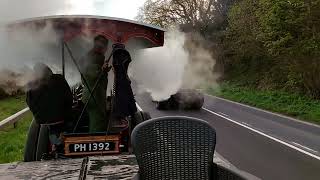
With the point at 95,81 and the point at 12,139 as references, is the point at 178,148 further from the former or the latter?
the point at 12,139

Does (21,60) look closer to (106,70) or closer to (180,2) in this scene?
(106,70)

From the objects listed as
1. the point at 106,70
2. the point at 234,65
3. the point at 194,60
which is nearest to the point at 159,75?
the point at 106,70

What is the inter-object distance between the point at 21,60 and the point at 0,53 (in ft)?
1.10

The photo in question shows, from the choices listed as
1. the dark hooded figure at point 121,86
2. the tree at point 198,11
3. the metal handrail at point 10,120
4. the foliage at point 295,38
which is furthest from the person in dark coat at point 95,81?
the tree at point 198,11

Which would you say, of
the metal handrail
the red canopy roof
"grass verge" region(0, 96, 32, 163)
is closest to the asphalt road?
the red canopy roof

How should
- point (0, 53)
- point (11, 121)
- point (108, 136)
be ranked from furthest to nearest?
point (11, 121)
point (108, 136)
point (0, 53)

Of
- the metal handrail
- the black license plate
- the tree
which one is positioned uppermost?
the tree

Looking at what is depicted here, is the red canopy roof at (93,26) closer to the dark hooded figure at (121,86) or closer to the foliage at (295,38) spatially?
the dark hooded figure at (121,86)

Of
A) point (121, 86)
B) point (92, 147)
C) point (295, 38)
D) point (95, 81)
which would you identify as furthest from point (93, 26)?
point (295, 38)

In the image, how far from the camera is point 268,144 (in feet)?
43.5

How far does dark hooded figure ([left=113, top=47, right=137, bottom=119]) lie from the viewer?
7.15m

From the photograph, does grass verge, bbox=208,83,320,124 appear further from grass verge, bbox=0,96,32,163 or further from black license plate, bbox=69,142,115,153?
black license plate, bbox=69,142,115,153

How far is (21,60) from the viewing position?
23.9 feet

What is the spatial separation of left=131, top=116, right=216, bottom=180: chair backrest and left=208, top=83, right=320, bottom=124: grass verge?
14.5m
